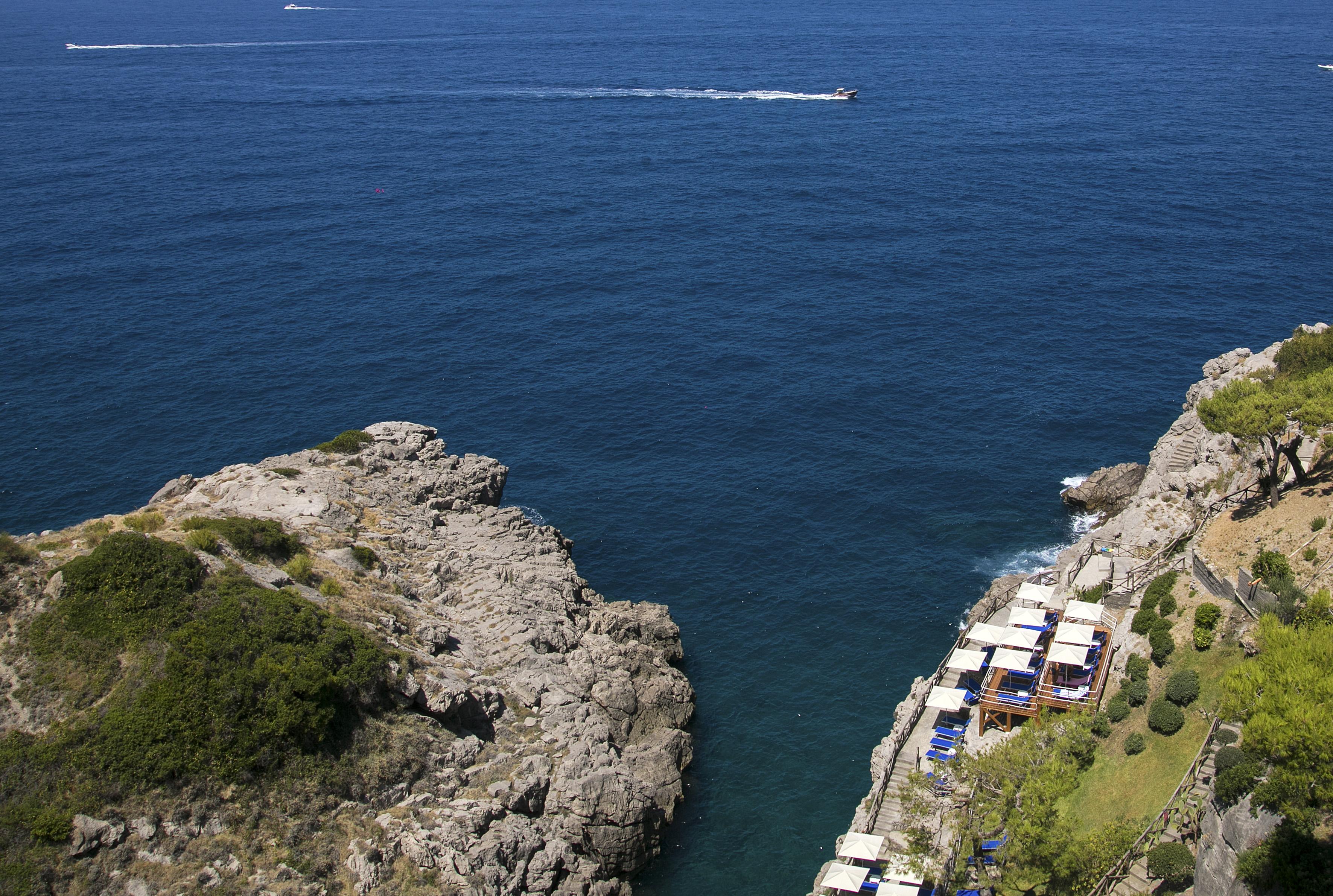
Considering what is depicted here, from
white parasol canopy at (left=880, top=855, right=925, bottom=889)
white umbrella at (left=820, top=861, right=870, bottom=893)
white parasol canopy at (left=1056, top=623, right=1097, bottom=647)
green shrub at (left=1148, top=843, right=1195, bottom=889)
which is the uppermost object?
white parasol canopy at (left=1056, top=623, right=1097, bottom=647)

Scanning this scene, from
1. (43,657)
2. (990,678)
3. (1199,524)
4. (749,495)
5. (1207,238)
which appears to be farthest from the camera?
(1207,238)

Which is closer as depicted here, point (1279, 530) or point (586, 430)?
point (1279, 530)

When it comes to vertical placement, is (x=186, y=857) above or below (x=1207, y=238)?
below

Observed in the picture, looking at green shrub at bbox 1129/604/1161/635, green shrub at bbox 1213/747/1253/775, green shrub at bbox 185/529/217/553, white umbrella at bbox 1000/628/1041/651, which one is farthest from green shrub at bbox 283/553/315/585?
green shrub at bbox 1213/747/1253/775

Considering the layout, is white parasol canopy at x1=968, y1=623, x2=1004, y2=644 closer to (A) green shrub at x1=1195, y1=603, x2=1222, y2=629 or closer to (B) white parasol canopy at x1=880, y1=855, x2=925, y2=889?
(A) green shrub at x1=1195, y1=603, x2=1222, y2=629

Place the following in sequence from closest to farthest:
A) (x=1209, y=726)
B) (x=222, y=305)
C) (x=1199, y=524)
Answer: (x=1209, y=726) → (x=1199, y=524) → (x=222, y=305)

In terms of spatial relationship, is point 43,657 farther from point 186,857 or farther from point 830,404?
point 830,404

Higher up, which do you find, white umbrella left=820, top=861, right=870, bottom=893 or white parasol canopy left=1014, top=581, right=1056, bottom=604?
white parasol canopy left=1014, top=581, right=1056, bottom=604

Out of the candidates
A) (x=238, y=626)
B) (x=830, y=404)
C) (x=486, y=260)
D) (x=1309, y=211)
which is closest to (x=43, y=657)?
(x=238, y=626)
